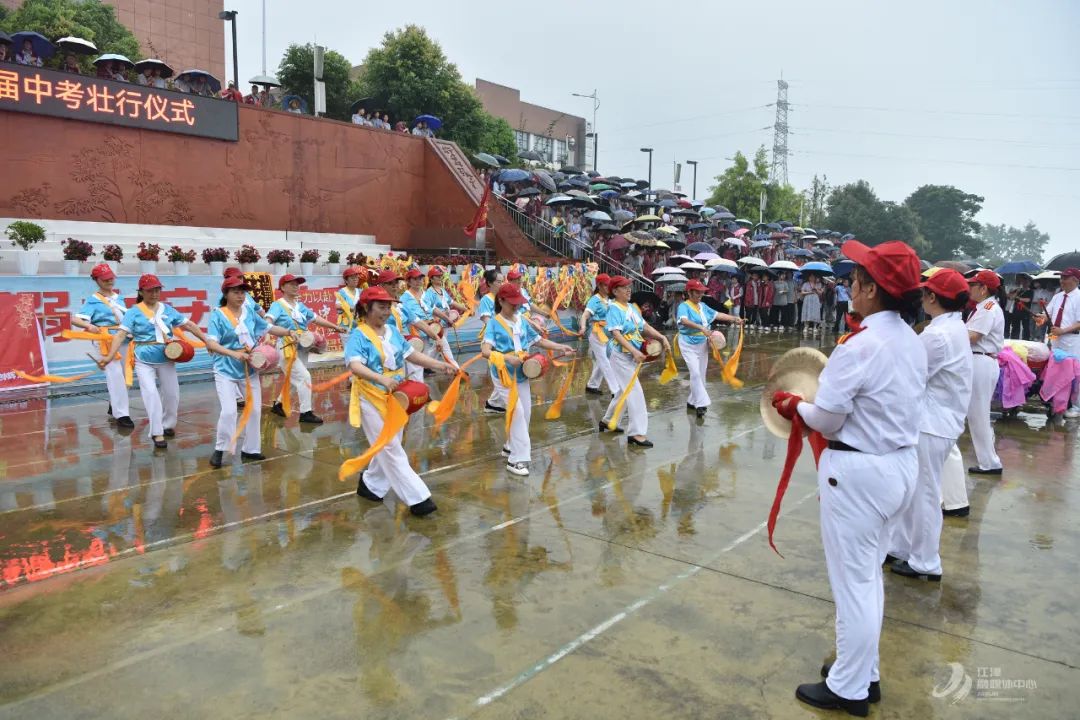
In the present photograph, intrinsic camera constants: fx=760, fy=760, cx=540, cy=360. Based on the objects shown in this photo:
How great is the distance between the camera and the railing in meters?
21.1

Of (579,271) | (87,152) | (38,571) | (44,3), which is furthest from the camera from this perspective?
(44,3)

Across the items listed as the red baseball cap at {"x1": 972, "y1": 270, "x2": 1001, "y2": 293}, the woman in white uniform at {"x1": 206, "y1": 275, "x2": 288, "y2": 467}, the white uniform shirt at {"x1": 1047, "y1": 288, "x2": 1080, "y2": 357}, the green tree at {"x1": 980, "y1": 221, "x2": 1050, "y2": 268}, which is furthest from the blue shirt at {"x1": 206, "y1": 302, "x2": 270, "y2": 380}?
the green tree at {"x1": 980, "y1": 221, "x2": 1050, "y2": 268}

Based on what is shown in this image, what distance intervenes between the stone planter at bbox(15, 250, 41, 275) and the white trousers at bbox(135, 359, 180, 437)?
4954 mm

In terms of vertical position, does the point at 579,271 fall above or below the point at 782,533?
above

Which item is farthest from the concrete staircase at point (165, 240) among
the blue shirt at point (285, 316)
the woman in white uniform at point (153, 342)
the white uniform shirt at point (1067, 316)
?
the white uniform shirt at point (1067, 316)

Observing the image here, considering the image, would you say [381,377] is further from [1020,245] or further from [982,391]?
[1020,245]

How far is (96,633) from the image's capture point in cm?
404

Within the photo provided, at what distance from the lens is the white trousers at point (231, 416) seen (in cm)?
729

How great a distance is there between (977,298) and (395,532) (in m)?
5.13

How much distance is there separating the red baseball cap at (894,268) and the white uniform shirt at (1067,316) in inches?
298

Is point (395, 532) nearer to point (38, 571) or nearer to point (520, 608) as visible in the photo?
point (520, 608)

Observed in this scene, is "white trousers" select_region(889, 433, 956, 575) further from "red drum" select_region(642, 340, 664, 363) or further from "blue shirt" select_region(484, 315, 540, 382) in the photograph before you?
"red drum" select_region(642, 340, 664, 363)

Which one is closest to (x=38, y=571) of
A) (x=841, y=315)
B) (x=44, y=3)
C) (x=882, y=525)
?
(x=882, y=525)

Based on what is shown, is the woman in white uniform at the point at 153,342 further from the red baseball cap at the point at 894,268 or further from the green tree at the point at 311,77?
Answer: the green tree at the point at 311,77
